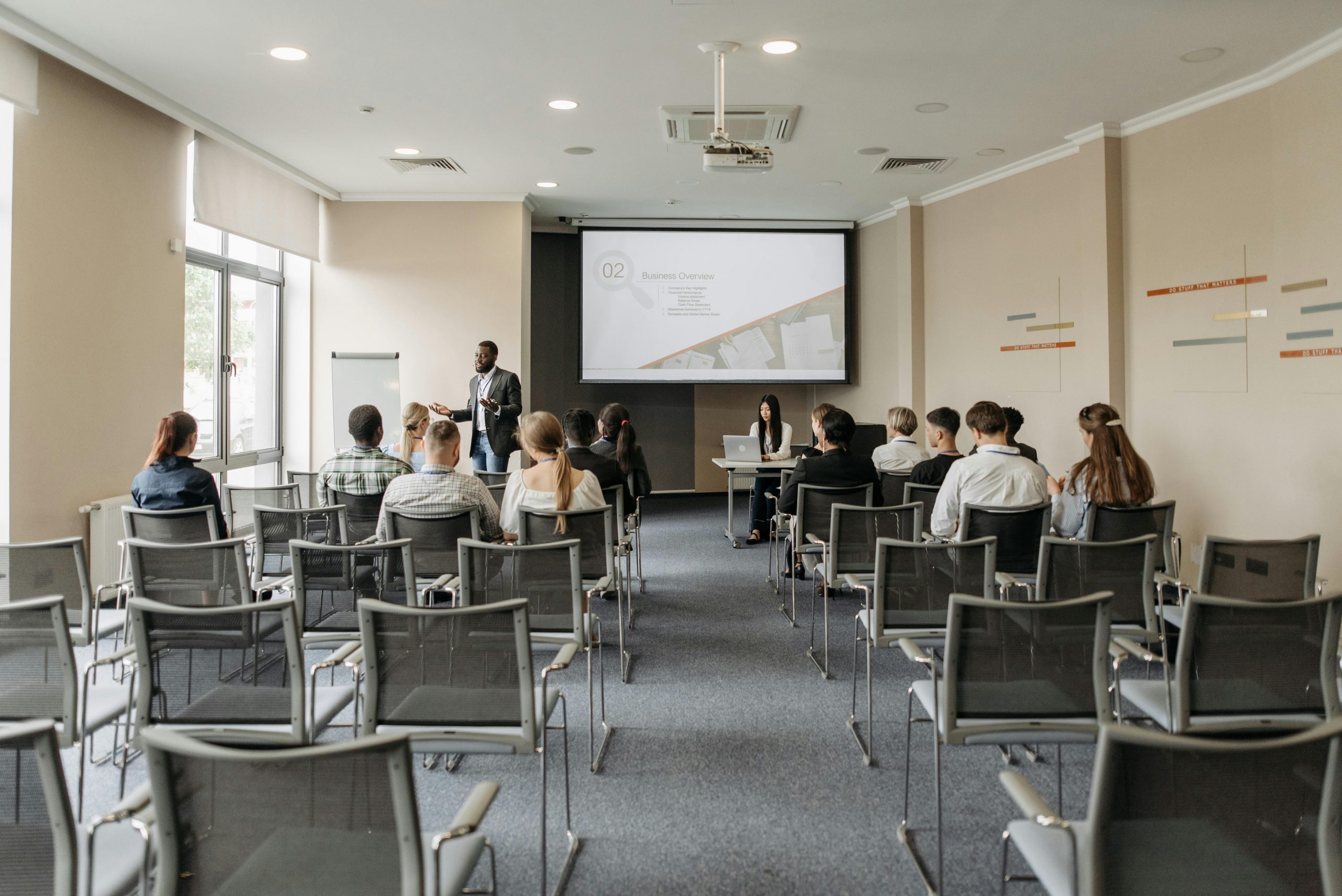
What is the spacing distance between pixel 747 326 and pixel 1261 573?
22.2ft

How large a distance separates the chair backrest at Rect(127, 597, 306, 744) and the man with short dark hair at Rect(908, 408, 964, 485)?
3.28 metres

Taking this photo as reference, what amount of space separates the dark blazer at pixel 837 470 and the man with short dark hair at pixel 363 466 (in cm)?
218

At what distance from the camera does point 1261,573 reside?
2793mm

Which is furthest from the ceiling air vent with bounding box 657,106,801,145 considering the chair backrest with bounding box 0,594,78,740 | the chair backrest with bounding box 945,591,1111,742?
the chair backrest with bounding box 0,594,78,740

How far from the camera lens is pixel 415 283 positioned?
7984 millimetres

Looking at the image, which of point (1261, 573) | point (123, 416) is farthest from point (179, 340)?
point (1261, 573)

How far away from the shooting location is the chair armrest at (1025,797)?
1.50 m

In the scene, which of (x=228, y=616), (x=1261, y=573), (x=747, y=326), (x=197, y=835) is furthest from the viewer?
(x=747, y=326)

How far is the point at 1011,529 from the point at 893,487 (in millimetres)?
1598

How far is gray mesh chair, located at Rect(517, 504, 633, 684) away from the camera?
3.33 m

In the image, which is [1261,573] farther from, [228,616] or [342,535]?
[342,535]

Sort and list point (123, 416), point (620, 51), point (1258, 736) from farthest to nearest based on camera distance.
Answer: point (123, 416)
point (620, 51)
point (1258, 736)

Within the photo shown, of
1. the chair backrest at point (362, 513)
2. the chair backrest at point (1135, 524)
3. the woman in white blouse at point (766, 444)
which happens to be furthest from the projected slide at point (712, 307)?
the chair backrest at point (1135, 524)

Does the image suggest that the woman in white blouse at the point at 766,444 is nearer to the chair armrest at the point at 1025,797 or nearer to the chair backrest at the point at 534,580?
the chair backrest at the point at 534,580
